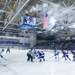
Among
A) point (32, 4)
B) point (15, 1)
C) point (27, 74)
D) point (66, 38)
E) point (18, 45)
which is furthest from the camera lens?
point (18, 45)

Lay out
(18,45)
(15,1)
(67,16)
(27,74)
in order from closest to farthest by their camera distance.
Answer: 1. (27,74)
2. (15,1)
3. (67,16)
4. (18,45)

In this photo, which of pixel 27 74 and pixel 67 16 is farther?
pixel 67 16

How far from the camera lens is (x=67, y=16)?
1577 centimetres

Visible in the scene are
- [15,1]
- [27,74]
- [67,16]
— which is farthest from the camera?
[67,16]

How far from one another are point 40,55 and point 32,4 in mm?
3704

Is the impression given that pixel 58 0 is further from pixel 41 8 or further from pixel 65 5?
pixel 41 8

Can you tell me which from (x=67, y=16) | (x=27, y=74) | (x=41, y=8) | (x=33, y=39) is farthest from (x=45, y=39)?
(x=27, y=74)

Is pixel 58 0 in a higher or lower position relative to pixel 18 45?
higher

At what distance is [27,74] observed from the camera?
6566 millimetres

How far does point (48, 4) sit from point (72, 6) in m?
1.93

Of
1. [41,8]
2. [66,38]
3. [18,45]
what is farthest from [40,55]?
[18,45]

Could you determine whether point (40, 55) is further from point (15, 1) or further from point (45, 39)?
point (45, 39)

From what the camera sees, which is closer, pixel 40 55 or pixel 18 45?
pixel 40 55

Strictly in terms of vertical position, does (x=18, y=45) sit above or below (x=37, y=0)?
below
